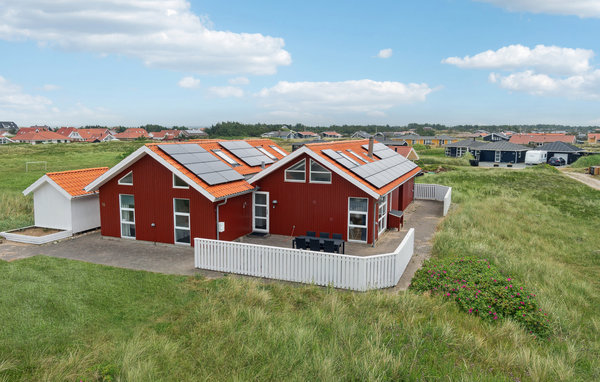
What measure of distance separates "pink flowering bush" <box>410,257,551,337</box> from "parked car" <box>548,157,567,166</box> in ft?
215

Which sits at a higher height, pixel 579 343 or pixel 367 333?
pixel 367 333

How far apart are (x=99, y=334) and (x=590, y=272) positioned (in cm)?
1749

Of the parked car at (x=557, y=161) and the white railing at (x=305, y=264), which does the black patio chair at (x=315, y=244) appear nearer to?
the white railing at (x=305, y=264)

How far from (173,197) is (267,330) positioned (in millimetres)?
9455

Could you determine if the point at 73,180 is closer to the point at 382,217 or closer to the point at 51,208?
the point at 51,208

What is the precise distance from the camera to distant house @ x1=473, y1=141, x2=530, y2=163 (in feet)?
230

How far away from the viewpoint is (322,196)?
58.2 ft

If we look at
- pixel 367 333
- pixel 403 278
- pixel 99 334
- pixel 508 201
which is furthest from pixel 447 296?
pixel 508 201

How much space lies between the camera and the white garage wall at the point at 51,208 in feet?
59.4

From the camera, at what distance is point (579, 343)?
31.5ft

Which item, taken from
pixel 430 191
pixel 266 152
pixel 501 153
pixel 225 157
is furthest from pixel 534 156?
pixel 225 157

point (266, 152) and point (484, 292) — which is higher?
point (266, 152)

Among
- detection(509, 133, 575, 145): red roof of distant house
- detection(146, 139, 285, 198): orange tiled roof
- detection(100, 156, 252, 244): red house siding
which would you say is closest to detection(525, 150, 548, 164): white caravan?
detection(509, 133, 575, 145): red roof of distant house

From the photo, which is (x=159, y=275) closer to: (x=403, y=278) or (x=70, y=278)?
(x=70, y=278)
